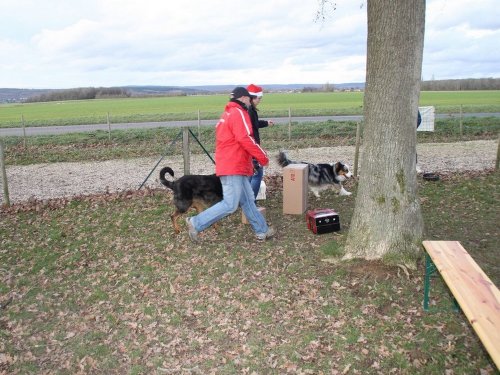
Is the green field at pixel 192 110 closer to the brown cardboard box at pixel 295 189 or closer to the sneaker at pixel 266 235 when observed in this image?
the brown cardboard box at pixel 295 189

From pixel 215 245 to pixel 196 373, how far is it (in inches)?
105

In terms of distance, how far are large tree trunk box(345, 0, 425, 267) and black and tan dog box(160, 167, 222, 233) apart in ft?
7.94

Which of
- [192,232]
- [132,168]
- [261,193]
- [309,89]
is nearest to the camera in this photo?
[192,232]

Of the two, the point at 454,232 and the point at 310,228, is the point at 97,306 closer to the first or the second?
the point at 310,228

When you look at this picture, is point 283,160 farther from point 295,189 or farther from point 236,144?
point 236,144

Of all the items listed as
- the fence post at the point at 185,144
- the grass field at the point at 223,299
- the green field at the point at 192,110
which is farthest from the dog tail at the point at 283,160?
the green field at the point at 192,110

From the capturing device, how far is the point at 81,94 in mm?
75500

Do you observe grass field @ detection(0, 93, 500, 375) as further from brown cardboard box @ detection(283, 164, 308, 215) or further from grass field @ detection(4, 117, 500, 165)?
grass field @ detection(4, 117, 500, 165)

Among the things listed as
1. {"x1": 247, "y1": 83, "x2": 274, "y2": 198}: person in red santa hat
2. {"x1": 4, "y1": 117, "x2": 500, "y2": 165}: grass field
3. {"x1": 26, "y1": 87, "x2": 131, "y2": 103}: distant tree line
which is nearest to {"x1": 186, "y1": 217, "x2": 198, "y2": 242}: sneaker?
{"x1": 247, "y1": 83, "x2": 274, "y2": 198}: person in red santa hat

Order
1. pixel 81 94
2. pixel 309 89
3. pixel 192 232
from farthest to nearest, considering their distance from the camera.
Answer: pixel 309 89 → pixel 81 94 → pixel 192 232

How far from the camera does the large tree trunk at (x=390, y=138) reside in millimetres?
4641

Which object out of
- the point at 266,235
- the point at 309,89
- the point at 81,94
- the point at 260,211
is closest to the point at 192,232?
the point at 266,235

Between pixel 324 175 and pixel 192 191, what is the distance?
2746mm

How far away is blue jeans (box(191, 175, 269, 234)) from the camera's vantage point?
5.78 metres
